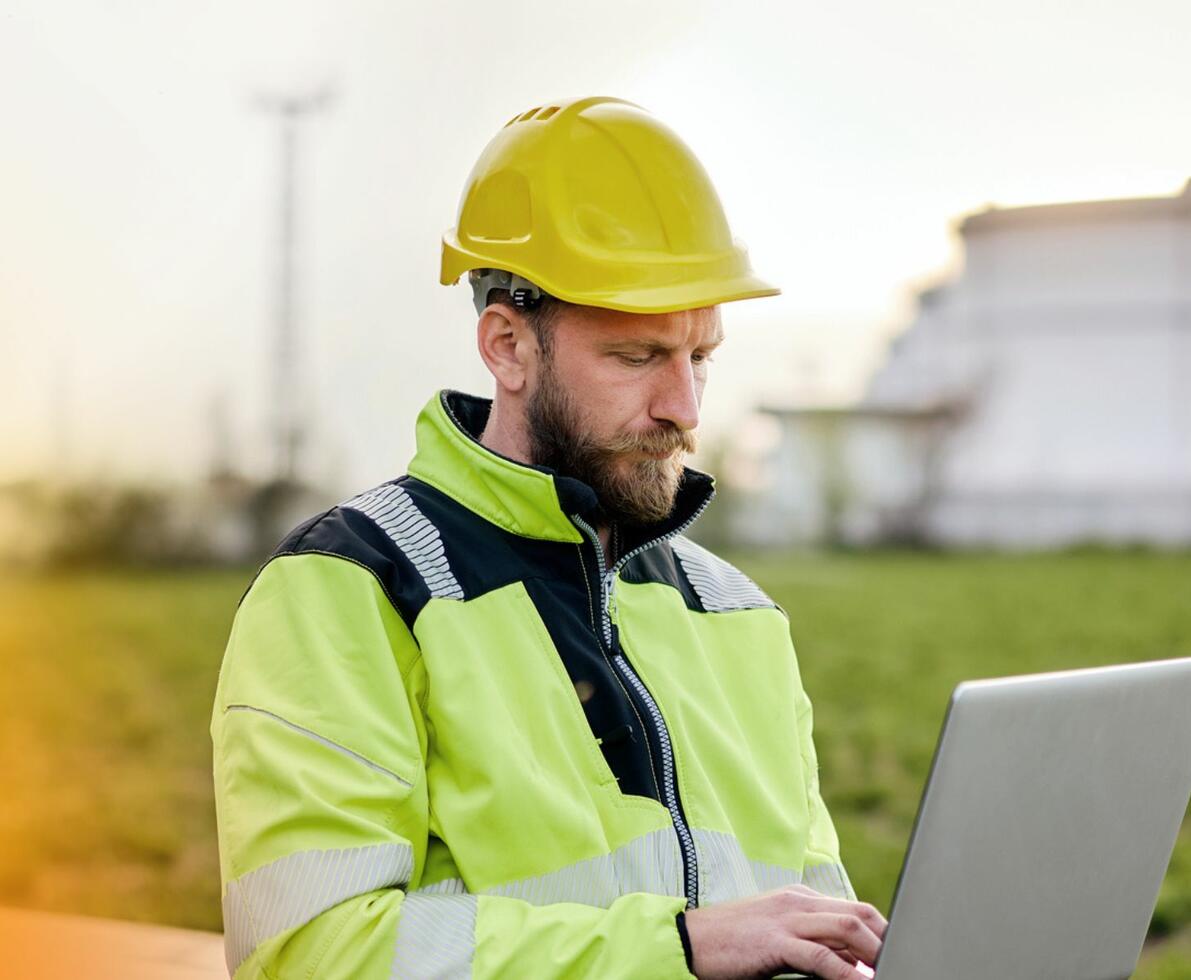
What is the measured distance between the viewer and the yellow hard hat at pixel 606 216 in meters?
1.47

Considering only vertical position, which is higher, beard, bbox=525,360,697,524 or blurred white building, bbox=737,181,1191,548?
beard, bbox=525,360,697,524

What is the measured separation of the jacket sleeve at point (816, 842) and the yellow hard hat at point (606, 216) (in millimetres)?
509

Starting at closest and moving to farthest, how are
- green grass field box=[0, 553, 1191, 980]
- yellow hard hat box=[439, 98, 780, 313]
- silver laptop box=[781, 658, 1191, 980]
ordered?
silver laptop box=[781, 658, 1191, 980], yellow hard hat box=[439, 98, 780, 313], green grass field box=[0, 553, 1191, 980]

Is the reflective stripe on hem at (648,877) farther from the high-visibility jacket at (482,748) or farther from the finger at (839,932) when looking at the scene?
the finger at (839,932)

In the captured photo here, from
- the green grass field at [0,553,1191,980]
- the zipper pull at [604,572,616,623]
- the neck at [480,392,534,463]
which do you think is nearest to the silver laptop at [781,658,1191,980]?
the zipper pull at [604,572,616,623]

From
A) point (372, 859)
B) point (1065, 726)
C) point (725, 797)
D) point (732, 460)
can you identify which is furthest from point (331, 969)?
point (732, 460)

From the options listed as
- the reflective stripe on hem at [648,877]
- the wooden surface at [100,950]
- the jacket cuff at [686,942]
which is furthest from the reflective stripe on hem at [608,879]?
the wooden surface at [100,950]

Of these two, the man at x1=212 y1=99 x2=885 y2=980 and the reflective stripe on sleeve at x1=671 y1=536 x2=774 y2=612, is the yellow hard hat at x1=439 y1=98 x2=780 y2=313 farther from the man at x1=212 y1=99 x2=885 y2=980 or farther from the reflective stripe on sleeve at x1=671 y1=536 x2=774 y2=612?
the reflective stripe on sleeve at x1=671 y1=536 x2=774 y2=612

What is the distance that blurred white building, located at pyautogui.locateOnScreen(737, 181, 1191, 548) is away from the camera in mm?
5391

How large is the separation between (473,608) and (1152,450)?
4.57 metres

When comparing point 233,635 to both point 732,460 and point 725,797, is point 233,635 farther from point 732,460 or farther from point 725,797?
point 732,460

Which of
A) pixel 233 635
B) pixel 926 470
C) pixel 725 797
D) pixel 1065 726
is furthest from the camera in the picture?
pixel 926 470

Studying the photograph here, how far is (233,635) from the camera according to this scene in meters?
1.35

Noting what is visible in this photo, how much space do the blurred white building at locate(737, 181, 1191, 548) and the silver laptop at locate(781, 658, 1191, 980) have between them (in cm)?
430
